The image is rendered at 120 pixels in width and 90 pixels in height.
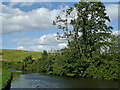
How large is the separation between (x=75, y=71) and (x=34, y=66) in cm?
2148

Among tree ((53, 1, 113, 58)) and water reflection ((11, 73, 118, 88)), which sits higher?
tree ((53, 1, 113, 58))

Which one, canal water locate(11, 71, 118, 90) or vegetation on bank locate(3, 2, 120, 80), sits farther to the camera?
vegetation on bank locate(3, 2, 120, 80)

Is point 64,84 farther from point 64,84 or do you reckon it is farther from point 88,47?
point 88,47

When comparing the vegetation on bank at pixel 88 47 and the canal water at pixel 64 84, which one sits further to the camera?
the vegetation on bank at pixel 88 47

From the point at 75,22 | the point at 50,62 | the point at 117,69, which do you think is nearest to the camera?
the point at 117,69

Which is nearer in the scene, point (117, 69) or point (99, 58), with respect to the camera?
point (117, 69)

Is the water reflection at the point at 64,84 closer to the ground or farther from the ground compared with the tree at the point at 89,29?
closer to the ground

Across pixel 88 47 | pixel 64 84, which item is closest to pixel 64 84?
pixel 64 84

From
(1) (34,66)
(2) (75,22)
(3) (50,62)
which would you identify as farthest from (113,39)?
(1) (34,66)

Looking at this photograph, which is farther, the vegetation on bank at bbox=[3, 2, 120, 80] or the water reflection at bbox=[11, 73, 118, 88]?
the vegetation on bank at bbox=[3, 2, 120, 80]

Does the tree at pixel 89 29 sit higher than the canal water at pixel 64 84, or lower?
higher

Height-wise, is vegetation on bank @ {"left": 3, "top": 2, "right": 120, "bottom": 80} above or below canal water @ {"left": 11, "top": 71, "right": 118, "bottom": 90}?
above

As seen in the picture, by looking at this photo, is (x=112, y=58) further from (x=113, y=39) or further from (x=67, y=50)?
(x=67, y=50)

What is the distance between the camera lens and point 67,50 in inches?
1217
